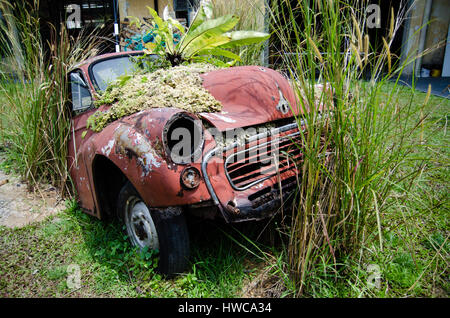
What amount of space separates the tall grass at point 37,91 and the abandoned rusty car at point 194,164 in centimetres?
82

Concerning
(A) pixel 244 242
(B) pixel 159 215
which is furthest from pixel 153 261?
(A) pixel 244 242

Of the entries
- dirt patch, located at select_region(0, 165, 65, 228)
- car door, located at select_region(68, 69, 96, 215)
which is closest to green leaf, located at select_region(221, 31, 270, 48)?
car door, located at select_region(68, 69, 96, 215)

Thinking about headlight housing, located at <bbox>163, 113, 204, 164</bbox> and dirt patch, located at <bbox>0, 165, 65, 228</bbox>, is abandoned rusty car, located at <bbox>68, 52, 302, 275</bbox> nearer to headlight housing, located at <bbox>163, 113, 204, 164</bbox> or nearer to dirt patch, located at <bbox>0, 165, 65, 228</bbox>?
headlight housing, located at <bbox>163, 113, 204, 164</bbox>

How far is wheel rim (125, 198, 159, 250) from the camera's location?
200 cm

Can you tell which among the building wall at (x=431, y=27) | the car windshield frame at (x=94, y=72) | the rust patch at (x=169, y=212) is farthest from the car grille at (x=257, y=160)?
the building wall at (x=431, y=27)

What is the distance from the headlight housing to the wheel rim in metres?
0.43

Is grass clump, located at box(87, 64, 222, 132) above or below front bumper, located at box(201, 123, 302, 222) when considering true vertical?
above

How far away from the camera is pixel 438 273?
183 cm

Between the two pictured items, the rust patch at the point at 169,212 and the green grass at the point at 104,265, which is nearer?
the rust patch at the point at 169,212

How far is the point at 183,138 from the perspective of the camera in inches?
72.6

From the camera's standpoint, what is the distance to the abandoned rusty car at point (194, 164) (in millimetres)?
1746

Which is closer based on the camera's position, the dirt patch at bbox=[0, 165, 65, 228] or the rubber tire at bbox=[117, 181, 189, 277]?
the rubber tire at bbox=[117, 181, 189, 277]

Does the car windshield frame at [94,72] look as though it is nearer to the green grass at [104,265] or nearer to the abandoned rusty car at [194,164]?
the abandoned rusty car at [194,164]
